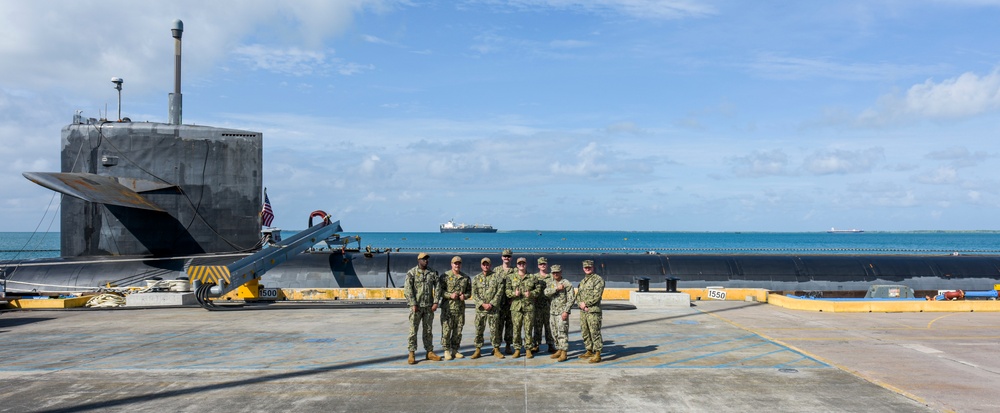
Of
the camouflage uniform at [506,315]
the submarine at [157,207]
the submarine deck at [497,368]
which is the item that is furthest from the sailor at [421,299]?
the submarine at [157,207]

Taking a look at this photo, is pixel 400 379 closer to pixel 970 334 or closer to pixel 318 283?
pixel 970 334

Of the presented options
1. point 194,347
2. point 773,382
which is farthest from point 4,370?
point 773,382

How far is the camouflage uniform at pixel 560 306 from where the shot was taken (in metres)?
11.8

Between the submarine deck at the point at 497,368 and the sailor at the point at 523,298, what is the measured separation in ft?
1.10

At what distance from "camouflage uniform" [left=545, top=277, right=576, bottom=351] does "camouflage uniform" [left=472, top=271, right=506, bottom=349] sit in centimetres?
83

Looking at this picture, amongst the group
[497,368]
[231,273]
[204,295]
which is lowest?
[497,368]

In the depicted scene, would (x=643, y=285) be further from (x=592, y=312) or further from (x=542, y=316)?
(x=592, y=312)

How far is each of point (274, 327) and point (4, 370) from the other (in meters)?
5.57

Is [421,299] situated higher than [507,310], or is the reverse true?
[421,299]

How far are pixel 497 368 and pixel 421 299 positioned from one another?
1.65m

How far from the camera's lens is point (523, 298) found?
1212 centimetres

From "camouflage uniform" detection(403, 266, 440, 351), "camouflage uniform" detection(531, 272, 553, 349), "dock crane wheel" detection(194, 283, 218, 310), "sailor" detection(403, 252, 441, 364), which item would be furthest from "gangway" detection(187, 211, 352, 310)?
"camouflage uniform" detection(531, 272, 553, 349)

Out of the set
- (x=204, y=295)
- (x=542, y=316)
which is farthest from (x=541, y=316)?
(x=204, y=295)

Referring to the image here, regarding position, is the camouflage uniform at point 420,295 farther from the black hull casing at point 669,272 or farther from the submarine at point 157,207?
the black hull casing at point 669,272
